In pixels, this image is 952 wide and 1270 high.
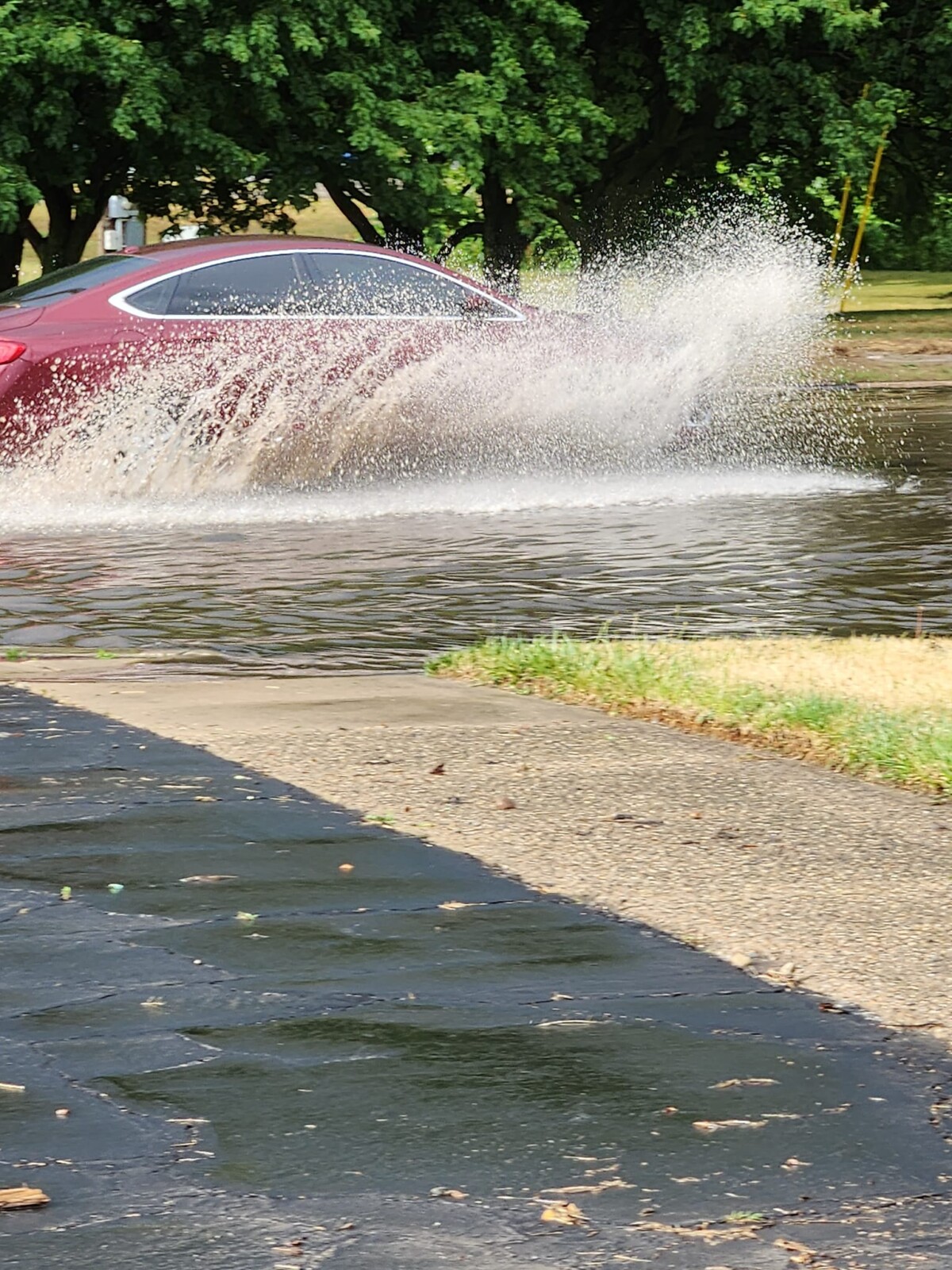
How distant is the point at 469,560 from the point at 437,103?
14.1 meters

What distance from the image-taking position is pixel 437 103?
24.6m

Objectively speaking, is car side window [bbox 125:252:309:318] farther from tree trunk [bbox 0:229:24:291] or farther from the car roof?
tree trunk [bbox 0:229:24:291]

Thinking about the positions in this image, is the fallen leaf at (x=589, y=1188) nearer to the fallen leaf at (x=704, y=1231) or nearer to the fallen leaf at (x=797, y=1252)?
the fallen leaf at (x=704, y=1231)

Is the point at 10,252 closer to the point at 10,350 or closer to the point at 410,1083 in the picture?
the point at 10,350

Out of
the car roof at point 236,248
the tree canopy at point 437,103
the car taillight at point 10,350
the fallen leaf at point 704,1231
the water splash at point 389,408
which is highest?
the tree canopy at point 437,103

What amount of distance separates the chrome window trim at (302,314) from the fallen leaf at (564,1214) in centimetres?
1066

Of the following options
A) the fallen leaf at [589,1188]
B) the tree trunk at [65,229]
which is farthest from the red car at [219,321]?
the tree trunk at [65,229]

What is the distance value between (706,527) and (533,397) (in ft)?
7.21

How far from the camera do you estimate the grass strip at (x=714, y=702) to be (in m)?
6.54

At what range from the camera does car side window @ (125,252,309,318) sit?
13594 mm

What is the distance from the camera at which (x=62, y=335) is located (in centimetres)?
1322

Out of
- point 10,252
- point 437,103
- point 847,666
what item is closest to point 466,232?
point 10,252

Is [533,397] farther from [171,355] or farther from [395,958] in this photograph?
[395,958]

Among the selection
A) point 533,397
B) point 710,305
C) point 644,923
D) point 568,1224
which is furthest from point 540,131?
point 568,1224
